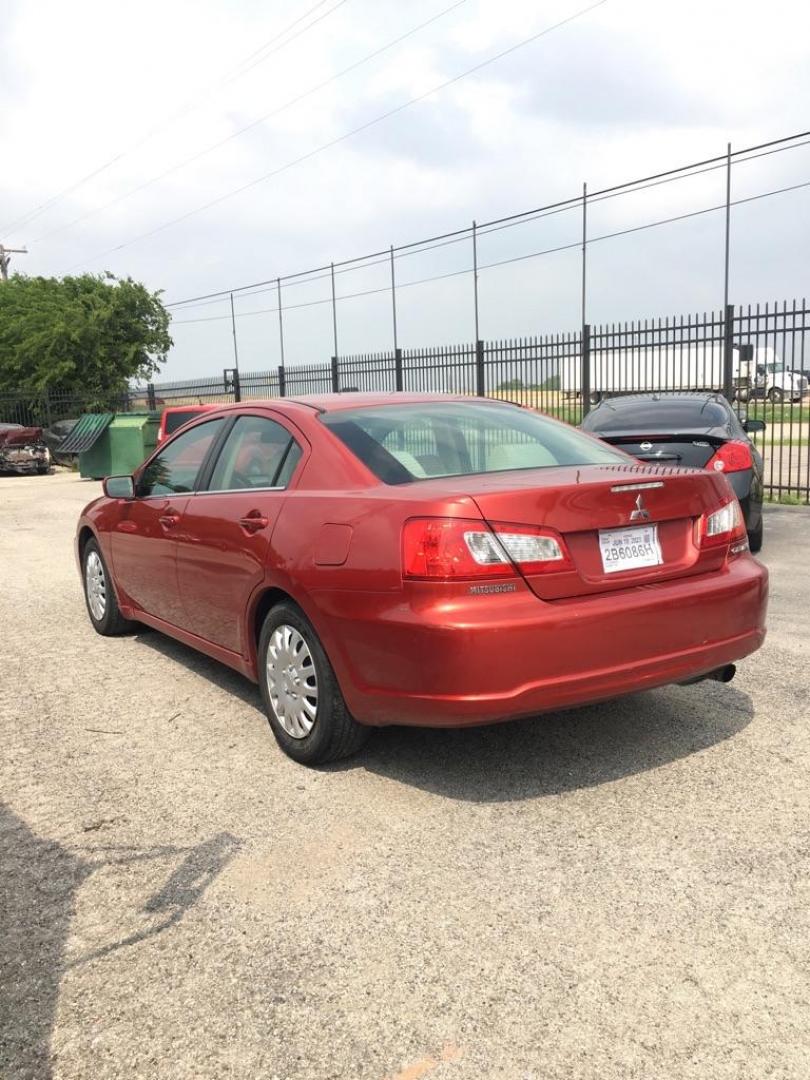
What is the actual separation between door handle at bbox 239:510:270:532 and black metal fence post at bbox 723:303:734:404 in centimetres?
999

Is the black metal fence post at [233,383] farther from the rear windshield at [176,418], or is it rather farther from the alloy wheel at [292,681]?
the alloy wheel at [292,681]

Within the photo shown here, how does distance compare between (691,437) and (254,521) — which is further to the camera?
(691,437)

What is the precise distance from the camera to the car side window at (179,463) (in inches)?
203

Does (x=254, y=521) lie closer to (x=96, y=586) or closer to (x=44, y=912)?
(x=44, y=912)

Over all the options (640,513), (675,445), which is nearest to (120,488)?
(640,513)

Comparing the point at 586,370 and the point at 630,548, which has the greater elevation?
the point at 586,370

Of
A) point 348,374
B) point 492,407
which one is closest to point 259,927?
point 492,407

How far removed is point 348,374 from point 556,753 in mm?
18215

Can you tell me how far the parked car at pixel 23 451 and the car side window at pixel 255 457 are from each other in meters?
22.0

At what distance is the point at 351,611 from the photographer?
141 inches

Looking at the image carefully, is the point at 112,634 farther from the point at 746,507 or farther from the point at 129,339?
the point at 129,339

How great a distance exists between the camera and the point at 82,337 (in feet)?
105

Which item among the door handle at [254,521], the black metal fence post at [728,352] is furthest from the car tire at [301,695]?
the black metal fence post at [728,352]

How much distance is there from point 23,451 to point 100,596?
798 inches
